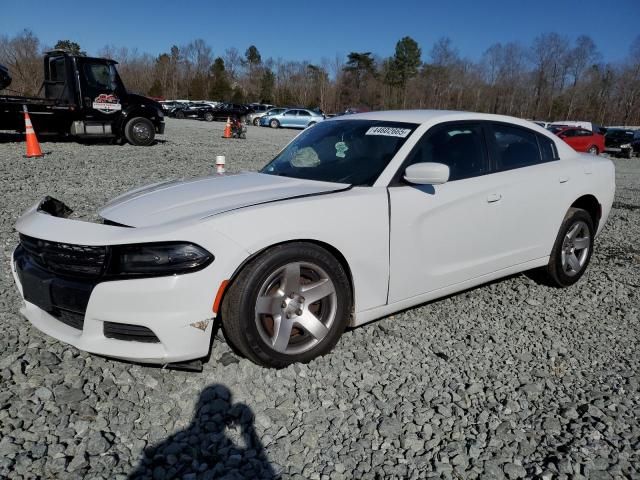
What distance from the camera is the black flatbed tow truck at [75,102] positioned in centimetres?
1204

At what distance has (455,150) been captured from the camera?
11.7 feet

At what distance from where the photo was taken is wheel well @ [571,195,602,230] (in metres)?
4.32

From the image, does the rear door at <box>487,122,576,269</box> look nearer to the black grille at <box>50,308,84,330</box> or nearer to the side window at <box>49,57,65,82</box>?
the black grille at <box>50,308,84,330</box>

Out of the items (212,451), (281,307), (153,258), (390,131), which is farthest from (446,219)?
(212,451)

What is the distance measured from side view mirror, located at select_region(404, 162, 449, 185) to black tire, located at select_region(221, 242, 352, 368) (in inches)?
28.5

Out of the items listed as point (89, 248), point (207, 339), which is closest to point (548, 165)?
point (207, 339)

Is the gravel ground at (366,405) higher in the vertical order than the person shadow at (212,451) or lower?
higher

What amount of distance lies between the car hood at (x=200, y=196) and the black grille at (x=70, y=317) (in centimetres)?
55

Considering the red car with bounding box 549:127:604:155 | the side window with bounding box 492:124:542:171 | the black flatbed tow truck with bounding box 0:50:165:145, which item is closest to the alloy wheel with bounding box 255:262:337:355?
the side window with bounding box 492:124:542:171

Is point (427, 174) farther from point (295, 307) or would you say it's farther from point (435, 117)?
point (295, 307)

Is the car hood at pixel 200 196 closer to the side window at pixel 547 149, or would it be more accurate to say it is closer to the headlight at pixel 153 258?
the headlight at pixel 153 258

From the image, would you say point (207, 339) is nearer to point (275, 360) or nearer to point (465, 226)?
point (275, 360)

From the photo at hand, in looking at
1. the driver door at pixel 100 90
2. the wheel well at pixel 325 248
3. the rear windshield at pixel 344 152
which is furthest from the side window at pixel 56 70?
the wheel well at pixel 325 248

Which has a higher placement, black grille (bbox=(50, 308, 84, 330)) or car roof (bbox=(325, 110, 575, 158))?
car roof (bbox=(325, 110, 575, 158))
